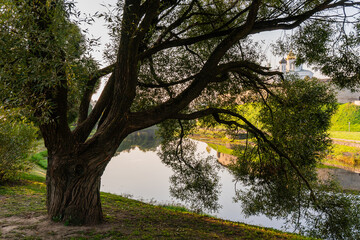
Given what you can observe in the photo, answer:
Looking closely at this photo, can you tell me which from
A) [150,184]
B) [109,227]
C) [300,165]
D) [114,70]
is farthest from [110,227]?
[150,184]

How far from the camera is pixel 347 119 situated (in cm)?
5538

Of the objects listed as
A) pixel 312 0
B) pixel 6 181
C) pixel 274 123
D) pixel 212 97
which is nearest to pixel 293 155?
pixel 274 123

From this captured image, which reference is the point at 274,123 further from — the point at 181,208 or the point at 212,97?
the point at 181,208

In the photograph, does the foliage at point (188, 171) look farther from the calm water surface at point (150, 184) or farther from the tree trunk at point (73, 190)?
the tree trunk at point (73, 190)

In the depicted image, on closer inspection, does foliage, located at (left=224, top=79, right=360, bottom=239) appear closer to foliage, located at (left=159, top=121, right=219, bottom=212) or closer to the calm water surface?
foliage, located at (left=159, top=121, right=219, bottom=212)

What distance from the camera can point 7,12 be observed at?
4.65 meters

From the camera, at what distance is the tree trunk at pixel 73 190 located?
625 centimetres

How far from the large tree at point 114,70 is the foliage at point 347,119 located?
167 ft

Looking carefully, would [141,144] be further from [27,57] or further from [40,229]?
[27,57]

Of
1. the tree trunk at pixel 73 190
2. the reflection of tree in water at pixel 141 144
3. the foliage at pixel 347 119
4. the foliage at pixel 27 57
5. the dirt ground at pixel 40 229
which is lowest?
the dirt ground at pixel 40 229

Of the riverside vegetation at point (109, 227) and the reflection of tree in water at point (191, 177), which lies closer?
the riverside vegetation at point (109, 227)

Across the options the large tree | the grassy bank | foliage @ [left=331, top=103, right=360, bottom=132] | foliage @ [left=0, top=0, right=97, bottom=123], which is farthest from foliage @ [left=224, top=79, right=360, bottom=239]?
foliage @ [left=331, top=103, right=360, bottom=132]

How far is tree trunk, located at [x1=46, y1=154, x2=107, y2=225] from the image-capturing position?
6250 millimetres

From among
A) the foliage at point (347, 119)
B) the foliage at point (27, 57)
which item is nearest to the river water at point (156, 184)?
the foliage at point (27, 57)
